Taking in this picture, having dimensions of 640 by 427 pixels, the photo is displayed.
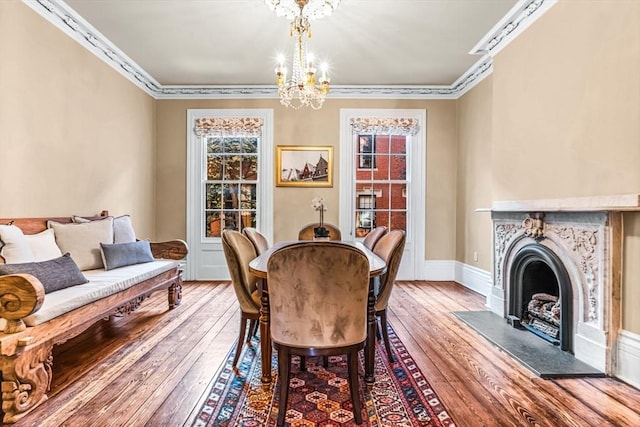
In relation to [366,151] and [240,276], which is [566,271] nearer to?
[240,276]

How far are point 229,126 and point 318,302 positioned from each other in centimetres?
432

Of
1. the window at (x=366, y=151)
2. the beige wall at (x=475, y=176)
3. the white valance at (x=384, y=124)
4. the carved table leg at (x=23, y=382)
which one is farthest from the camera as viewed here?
the window at (x=366, y=151)

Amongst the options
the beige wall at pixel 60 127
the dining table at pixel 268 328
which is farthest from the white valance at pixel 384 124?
the dining table at pixel 268 328

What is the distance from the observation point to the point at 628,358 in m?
2.30

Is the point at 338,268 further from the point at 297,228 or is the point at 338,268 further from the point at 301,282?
the point at 297,228

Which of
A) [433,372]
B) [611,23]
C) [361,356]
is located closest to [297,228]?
[361,356]

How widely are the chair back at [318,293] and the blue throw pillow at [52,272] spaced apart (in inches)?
66.5

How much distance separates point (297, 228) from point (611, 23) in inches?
162

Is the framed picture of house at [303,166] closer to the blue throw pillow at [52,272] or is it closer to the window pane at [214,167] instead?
the window pane at [214,167]

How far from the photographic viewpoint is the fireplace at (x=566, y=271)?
2387 millimetres

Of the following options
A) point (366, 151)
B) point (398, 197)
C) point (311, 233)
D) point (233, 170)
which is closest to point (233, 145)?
point (233, 170)

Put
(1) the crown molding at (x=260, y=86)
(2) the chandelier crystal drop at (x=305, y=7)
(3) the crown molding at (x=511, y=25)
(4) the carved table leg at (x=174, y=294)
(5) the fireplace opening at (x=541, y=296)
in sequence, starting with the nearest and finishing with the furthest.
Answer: (5) the fireplace opening at (x=541, y=296)
(2) the chandelier crystal drop at (x=305, y=7)
(3) the crown molding at (x=511, y=25)
(1) the crown molding at (x=260, y=86)
(4) the carved table leg at (x=174, y=294)

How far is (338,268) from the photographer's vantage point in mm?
1750

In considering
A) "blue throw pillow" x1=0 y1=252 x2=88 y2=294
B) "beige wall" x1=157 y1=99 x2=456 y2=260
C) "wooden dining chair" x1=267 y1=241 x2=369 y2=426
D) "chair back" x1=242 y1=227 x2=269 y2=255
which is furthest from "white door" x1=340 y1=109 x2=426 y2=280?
"wooden dining chair" x1=267 y1=241 x2=369 y2=426
